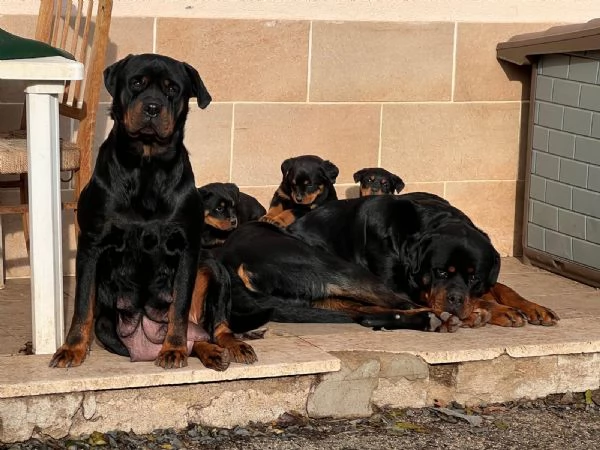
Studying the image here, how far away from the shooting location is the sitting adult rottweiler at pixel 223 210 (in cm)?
648

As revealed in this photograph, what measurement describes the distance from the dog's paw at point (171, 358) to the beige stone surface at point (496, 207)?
3.23 m

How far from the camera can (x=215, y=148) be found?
22.4 ft

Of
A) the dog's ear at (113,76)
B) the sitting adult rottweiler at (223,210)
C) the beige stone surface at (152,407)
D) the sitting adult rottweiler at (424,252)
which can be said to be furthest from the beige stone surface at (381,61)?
the beige stone surface at (152,407)

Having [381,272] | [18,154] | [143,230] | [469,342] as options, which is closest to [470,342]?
[469,342]

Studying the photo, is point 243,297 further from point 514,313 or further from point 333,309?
point 514,313

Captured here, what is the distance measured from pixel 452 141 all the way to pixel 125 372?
347 cm

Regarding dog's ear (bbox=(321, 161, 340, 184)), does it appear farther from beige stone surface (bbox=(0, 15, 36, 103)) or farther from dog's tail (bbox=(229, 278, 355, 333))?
beige stone surface (bbox=(0, 15, 36, 103))

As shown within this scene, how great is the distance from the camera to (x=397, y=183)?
6.89 m

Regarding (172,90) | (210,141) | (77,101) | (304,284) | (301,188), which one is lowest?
(304,284)

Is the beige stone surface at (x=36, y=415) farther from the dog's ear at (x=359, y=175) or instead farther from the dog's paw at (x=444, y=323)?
the dog's ear at (x=359, y=175)

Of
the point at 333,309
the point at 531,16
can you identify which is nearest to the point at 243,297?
the point at 333,309

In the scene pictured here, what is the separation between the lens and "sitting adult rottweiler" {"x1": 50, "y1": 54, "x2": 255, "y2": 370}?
4.52 metres

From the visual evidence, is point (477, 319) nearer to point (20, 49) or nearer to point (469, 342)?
point (469, 342)

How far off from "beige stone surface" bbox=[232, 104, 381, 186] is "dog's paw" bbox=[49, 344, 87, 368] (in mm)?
2566
